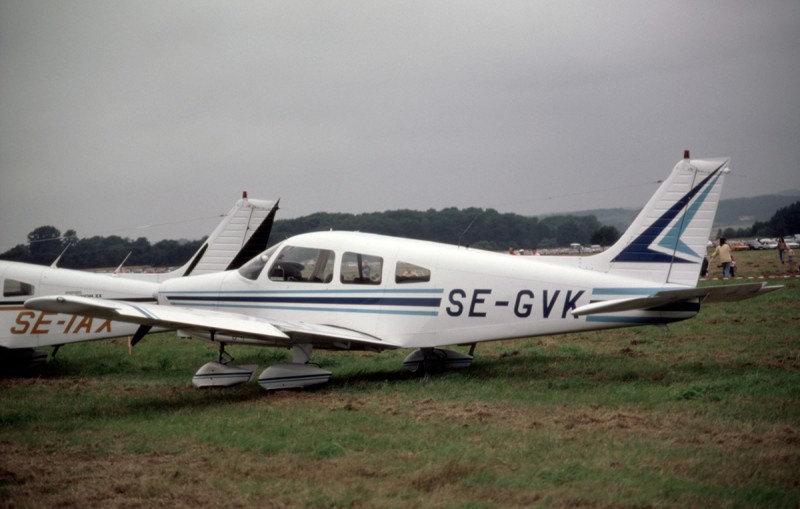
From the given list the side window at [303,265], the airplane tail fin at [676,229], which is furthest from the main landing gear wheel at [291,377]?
the airplane tail fin at [676,229]

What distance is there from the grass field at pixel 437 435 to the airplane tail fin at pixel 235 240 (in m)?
3.41

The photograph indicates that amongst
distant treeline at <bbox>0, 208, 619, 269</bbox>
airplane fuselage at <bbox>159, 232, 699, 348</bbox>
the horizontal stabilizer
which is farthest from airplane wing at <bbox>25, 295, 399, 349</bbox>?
distant treeline at <bbox>0, 208, 619, 269</bbox>

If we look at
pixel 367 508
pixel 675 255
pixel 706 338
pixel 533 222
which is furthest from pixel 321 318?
Answer: pixel 533 222

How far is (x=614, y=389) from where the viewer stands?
945 centimetres

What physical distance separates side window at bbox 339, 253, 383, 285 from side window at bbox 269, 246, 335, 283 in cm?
22

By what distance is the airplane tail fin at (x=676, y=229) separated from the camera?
1046 centimetres

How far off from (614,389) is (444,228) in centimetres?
1542

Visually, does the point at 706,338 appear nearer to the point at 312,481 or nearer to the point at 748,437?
the point at 748,437

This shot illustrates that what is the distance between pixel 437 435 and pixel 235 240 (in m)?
9.39

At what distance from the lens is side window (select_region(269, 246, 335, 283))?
36.9 feet

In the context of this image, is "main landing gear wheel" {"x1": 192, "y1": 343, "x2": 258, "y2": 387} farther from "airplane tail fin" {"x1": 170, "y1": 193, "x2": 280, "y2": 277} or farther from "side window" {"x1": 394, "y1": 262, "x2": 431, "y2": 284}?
"airplane tail fin" {"x1": 170, "y1": 193, "x2": 280, "y2": 277}

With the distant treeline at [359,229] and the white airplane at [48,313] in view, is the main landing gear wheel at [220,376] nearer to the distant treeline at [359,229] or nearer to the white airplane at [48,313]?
the white airplane at [48,313]

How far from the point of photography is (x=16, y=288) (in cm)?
1335

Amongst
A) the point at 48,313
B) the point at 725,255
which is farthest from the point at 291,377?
the point at 725,255
